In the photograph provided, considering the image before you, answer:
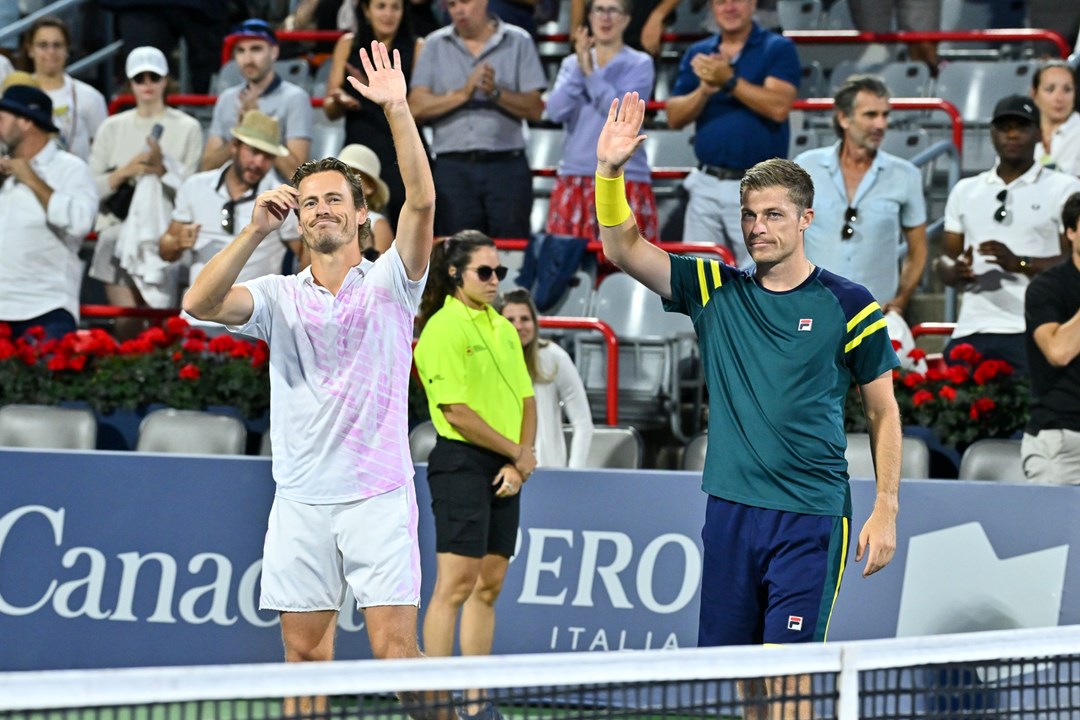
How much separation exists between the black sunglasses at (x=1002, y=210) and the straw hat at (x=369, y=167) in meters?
3.47

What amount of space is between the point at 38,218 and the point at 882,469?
655cm

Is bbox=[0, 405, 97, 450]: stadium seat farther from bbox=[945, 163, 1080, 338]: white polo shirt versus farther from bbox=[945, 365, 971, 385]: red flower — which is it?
bbox=[945, 163, 1080, 338]: white polo shirt

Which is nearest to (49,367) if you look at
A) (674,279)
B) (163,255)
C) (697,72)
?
(163,255)

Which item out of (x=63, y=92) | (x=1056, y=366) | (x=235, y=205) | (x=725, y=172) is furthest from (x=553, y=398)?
(x=63, y=92)

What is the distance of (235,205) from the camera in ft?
33.3

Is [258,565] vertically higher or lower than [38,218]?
lower

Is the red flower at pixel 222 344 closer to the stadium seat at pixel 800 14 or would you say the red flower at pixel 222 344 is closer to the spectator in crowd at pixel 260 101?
the spectator in crowd at pixel 260 101

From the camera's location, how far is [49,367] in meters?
9.33

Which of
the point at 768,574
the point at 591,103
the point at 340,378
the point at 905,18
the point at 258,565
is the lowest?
the point at 258,565

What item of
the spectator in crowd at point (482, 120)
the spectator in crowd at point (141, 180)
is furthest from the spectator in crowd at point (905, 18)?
the spectator in crowd at point (141, 180)

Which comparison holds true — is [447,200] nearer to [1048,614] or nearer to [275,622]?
[275,622]

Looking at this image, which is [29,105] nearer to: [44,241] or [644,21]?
[44,241]

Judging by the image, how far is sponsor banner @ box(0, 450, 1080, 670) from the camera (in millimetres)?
7645

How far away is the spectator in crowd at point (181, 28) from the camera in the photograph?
12.8 m
